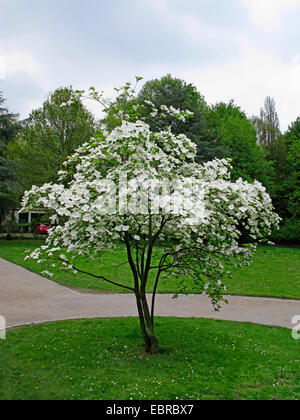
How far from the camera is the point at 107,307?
9156 mm

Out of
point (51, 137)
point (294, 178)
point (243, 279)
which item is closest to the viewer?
point (243, 279)

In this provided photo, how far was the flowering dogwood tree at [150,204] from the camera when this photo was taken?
4941 mm

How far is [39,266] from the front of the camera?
1477cm

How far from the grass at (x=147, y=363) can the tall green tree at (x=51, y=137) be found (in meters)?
17.1

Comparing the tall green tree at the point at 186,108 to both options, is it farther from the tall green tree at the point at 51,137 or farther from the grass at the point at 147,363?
the grass at the point at 147,363

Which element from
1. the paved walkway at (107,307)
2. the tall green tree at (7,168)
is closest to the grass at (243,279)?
the paved walkway at (107,307)

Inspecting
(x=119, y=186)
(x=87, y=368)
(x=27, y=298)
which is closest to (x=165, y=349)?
Result: (x=87, y=368)

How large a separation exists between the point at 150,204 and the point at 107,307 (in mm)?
5007

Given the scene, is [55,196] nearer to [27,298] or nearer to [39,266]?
[27,298]

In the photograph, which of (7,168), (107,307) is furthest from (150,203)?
(7,168)

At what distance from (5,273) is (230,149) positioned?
63.8ft

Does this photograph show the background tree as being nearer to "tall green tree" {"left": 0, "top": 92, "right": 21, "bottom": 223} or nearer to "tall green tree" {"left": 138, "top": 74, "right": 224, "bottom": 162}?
"tall green tree" {"left": 138, "top": 74, "right": 224, "bottom": 162}

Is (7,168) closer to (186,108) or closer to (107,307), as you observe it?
(186,108)

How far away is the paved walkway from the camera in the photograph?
8.24 metres
